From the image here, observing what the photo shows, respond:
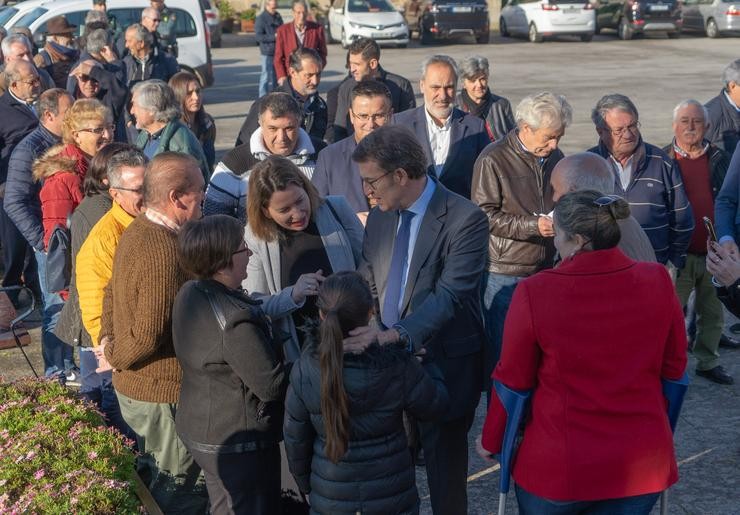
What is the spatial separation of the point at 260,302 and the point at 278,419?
482 mm

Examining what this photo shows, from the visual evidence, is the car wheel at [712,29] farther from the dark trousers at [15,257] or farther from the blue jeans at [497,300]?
the blue jeans at [497,300]

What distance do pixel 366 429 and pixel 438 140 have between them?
3.43m

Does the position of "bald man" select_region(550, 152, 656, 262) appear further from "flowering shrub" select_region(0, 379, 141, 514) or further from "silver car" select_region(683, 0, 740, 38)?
"silver car" select_region(683, 0, 740, 38)

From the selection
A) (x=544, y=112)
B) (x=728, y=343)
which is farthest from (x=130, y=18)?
(x=544, y=112)

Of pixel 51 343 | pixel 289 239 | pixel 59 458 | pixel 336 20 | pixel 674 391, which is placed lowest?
pixel 51 343

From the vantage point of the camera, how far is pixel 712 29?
104 ft

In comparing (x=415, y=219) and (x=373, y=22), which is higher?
(x=415, y=219)

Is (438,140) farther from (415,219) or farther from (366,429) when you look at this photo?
(366,429)

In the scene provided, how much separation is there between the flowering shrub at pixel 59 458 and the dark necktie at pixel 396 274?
1250 mm

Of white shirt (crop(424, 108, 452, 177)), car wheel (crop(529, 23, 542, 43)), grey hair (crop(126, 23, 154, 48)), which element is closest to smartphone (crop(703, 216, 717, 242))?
white shirt (crop(424, 108, 452, 177))

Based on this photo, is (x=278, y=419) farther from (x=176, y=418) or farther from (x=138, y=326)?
(x=138, y=326)

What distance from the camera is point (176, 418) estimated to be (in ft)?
13.7

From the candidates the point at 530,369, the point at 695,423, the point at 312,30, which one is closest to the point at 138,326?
the point at 530,369

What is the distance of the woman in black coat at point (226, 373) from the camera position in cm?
385
